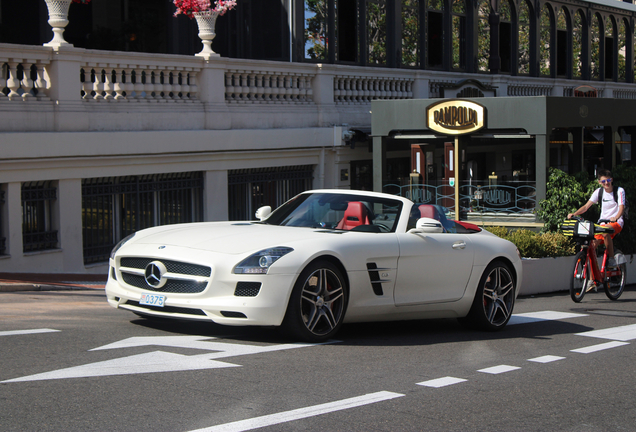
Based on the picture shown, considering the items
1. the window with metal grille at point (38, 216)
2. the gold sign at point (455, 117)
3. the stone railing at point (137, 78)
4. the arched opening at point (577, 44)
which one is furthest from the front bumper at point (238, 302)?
the arched opening at point (577, 44)

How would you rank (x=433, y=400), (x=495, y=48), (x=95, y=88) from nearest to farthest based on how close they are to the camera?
(x=433, y=400), (x=95, y=88), (x=495, y=48)

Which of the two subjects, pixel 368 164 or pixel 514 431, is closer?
Result: pixel 514 431

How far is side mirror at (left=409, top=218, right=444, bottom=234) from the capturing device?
8594mm

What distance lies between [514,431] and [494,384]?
50.3 inches

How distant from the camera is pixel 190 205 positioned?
16.2 m

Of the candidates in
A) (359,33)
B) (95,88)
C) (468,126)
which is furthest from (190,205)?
(359,33)

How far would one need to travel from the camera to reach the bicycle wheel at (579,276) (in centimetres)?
1287

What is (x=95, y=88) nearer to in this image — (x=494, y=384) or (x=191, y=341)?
(x=191, y=341)

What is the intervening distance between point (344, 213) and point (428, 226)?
93 centimetres

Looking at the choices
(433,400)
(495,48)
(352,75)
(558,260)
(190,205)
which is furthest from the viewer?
(495,48)

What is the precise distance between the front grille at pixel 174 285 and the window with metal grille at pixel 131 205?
640 centimetres

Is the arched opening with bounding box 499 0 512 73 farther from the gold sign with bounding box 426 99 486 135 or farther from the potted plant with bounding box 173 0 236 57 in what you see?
the potted plant with bounding box 173 0 236 57

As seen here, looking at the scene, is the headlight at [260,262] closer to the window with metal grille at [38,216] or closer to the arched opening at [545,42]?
the window with metal grille at [38,216]

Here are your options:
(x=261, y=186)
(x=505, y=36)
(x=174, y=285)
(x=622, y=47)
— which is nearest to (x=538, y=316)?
(x=174, y=285)
